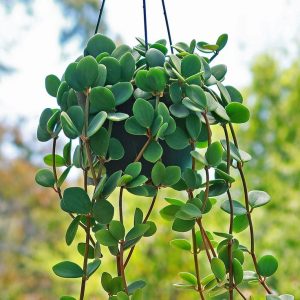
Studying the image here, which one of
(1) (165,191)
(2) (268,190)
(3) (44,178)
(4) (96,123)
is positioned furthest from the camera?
(2) (268,190)

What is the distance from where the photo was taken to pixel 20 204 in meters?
6.06

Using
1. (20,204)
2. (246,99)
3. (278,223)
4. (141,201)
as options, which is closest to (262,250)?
→ (278,223)

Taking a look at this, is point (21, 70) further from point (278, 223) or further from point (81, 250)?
point (81, 250)

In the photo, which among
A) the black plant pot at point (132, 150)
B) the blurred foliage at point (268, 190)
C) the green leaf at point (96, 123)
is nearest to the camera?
the green leaf at point (96, 123)

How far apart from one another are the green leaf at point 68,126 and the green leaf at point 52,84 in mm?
135

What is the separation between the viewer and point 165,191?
2.64m

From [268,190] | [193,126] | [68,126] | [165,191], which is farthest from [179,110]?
[268,190]

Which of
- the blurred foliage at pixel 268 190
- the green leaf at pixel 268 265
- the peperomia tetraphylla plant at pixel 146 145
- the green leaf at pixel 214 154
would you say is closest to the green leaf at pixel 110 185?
the peperomia tetraphylla plant at pixel 146 145

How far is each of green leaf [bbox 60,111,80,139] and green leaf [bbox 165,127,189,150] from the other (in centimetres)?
11

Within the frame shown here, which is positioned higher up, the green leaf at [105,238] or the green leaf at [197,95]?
the green leaf at [197,95]

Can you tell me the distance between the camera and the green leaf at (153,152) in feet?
2.02

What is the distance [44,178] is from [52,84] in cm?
13

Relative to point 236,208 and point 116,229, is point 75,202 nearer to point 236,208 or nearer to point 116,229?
point 116,229

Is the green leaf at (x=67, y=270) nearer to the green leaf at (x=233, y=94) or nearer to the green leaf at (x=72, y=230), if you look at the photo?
the green leaf at (x=72, y=230)
